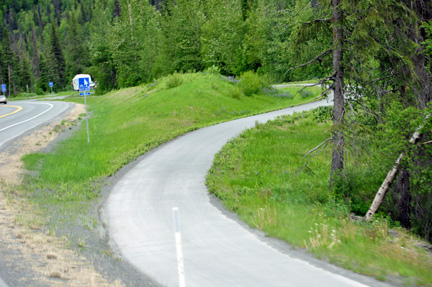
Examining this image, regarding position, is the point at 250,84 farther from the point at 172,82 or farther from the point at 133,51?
the point at 133,51

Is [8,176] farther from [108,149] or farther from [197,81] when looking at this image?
[197,81]

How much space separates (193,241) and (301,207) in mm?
3508

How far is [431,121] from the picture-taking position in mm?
9156

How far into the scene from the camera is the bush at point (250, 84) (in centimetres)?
3510

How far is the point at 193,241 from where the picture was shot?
7887mm

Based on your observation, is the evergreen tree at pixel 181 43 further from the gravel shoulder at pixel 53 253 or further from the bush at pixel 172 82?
the gravel shoulder at pixel 53 253

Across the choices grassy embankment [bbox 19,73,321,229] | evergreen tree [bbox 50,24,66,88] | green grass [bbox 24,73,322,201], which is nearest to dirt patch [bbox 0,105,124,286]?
grassy embankment [bbox 19,73,321,229]

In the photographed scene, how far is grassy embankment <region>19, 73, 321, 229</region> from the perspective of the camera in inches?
480

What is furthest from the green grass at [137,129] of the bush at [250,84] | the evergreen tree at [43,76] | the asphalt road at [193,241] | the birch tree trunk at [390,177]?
the evergreen tree at [43,76]

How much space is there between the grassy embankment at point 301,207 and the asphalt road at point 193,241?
1.34 feet

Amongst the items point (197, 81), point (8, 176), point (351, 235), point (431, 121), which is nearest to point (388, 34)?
point (431, 121)

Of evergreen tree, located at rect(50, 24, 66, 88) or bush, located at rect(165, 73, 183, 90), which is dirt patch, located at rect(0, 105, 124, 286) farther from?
evergreen tree, located at rect(50, 24, 66, 88)

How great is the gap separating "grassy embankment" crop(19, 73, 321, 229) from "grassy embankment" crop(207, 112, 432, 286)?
3.03 meters

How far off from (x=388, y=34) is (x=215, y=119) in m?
16.2
